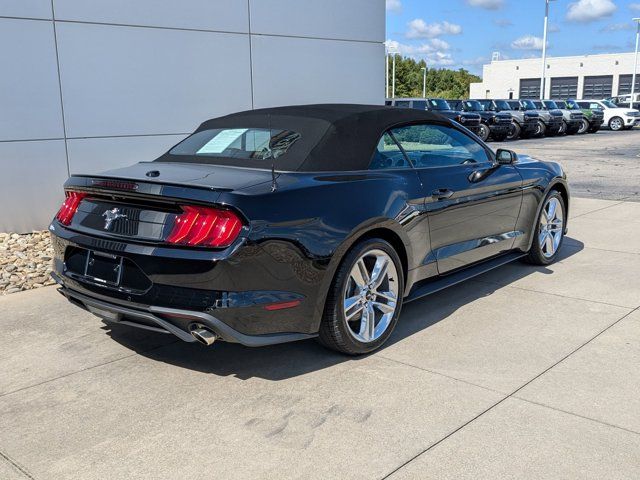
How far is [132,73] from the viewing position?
8.31m

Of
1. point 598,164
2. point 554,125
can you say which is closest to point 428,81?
point 554,125

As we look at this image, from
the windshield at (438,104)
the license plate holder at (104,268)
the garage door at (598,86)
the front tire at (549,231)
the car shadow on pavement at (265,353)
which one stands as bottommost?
the car shadow on pavement at (265,353)

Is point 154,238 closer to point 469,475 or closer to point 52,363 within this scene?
point 52,363

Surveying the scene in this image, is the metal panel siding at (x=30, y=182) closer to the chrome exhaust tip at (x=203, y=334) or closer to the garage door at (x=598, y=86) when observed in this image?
the chrome exhaust tip at (x=203, y=334)

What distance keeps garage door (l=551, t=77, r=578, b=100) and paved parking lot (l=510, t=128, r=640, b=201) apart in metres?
58.2

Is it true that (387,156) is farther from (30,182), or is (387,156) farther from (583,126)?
(583,126)

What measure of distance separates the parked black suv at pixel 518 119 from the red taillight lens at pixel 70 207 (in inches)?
984

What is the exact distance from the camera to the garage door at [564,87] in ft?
260

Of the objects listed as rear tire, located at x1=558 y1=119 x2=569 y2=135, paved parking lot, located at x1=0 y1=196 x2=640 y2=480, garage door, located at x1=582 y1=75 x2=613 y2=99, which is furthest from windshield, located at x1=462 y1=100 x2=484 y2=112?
garage door, located at x1=582 y1=75 x2=613 y2=99

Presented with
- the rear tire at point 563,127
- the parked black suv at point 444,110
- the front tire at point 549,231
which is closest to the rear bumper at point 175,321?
the front tire at point 549,231

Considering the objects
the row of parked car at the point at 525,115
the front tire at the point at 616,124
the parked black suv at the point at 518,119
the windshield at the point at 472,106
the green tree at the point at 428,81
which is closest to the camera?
the row of parked car at the point at 525,115

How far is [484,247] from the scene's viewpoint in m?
5.26

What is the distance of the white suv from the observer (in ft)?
113

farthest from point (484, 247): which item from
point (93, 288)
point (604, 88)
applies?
point (604, 88)
